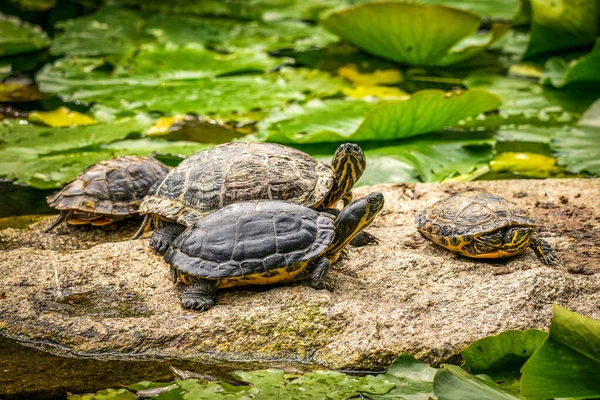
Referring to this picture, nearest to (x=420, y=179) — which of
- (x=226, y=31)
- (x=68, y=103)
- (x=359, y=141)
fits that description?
(x=359, y=141)

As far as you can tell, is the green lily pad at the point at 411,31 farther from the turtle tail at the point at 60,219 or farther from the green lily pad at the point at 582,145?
the turtle tail at the point at 60,219

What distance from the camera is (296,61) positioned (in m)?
8.53

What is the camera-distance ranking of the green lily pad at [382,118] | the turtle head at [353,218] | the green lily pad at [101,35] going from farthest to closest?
1. the green lily pad at [101,35]
2. the green lily pad at [382,118]
3. the turtle head at [353,218]

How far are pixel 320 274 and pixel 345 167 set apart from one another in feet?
2.99

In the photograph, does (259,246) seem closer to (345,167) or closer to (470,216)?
(345,167)

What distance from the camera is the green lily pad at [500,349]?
2988 millimetres

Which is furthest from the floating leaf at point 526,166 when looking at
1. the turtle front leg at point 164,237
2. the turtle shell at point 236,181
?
the turtle front leg at point 164,237

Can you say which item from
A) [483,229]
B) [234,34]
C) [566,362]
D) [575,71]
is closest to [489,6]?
[575,71]

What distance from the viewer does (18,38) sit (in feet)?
26.8

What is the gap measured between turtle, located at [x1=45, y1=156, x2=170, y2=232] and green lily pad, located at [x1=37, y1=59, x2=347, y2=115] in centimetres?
175

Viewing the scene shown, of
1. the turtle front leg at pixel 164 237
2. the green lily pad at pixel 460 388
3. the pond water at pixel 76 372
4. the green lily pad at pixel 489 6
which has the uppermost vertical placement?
the green lily pad at pixel 489 6

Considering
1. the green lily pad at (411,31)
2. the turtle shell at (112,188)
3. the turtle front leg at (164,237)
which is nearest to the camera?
the turtle front leg at (164,237)

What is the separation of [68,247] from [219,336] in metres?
1.62

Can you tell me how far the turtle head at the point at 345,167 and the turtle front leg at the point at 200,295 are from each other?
107 centimetres
